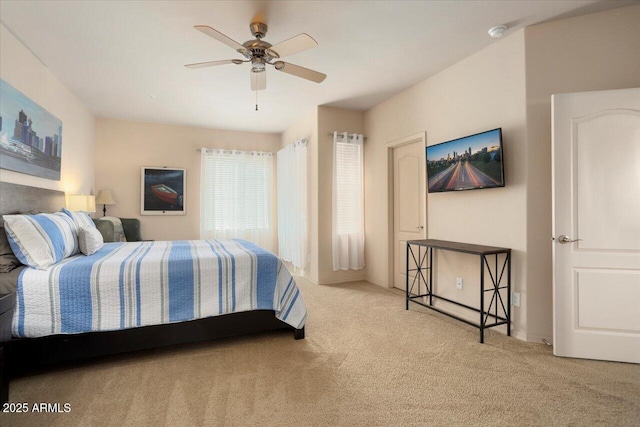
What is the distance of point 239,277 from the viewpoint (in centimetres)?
259

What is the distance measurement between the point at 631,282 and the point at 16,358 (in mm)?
4250

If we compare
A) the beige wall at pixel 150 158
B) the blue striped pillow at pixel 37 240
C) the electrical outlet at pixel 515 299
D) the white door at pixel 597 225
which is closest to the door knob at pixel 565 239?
the white door at pixel 597 225

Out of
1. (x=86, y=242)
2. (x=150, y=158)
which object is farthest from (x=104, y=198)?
(x=86, y=242)

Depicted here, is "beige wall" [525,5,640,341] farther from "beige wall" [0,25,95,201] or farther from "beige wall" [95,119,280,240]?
"beige wall" [95,119,280,240]

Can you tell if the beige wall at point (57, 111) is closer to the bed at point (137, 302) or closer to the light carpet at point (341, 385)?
the bed at point (137, 302)

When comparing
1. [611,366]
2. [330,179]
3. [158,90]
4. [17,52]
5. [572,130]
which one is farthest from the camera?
[330,179]

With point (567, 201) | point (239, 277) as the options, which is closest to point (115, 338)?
point (239, 277)

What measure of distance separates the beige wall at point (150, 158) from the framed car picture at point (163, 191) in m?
0.09

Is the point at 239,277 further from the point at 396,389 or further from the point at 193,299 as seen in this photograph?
the point at 396,389

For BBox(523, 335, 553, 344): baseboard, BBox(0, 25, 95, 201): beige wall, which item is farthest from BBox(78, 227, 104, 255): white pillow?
BBox(523, 335, 553, 344): baseboard

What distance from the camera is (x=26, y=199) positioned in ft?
9.72

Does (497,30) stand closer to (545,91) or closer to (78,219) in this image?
(545,91)

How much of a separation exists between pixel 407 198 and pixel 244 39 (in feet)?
8.77

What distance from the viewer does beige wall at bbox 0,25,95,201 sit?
9.13ft
